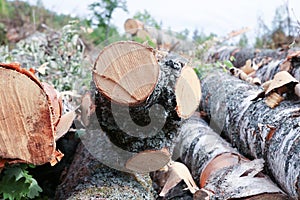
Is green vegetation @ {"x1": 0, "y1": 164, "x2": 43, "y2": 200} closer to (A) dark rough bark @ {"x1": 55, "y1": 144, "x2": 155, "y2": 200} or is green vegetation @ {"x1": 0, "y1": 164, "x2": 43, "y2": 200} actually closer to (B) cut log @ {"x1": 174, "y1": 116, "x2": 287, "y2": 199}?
(A) dark rough bark @ {"x1": 55, "y1": 144, "x2": 155, "y2": 200}

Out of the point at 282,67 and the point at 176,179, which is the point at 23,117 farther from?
the point at 282,67

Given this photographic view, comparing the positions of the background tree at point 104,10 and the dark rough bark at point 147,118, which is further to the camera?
the background tree at point 104,10

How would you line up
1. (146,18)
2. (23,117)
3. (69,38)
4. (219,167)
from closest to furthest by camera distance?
(23,117)
(219,167)
(69,38)
(146,18)

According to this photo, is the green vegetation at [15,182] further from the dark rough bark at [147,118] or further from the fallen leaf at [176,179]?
the fallen leaf at [176,179]

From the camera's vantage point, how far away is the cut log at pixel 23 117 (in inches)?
57.9

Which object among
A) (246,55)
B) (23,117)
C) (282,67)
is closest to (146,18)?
(246,55)

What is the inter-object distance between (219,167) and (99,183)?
676mm

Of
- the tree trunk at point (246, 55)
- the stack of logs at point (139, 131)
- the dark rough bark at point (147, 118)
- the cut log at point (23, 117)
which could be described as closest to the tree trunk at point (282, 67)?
the tree trunk at point (246, 55)

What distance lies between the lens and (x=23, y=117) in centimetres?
150

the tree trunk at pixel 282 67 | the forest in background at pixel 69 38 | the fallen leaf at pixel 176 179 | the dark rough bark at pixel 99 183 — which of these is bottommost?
the fallen leaf at pixel 176 179

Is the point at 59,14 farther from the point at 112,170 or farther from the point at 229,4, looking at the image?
the point at 112,170

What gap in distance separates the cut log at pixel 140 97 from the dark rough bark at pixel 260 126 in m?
0.40

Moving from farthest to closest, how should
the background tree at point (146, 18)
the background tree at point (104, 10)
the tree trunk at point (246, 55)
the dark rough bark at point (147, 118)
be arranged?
the background tree at point (146, 18) → the background tree at point (104, 10) → the tree trunk at point (246, 55) → the dark rough bark at point (147, 118)

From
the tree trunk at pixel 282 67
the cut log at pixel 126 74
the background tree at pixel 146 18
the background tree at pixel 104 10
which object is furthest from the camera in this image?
the background tree at pixel 146 18
